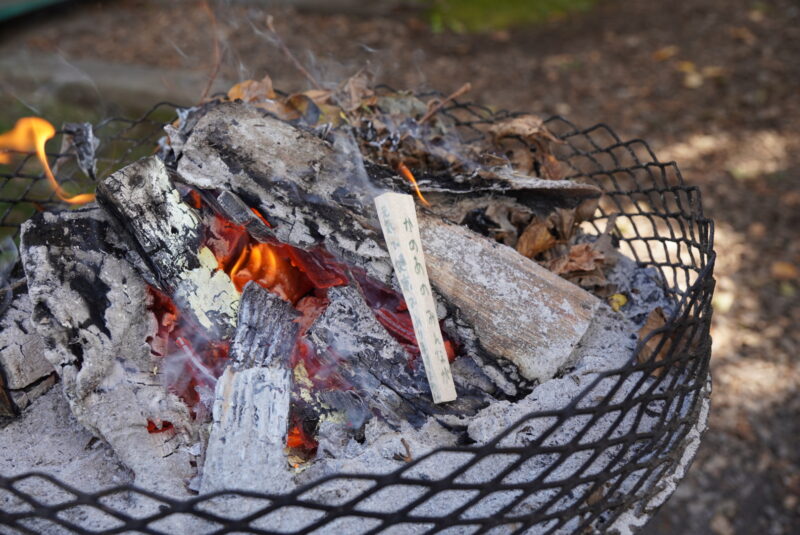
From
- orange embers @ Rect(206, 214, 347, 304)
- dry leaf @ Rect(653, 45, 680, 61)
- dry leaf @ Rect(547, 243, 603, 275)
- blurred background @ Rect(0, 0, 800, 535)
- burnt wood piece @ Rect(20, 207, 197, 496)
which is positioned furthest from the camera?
dry leaf @ Rect(653, 45, 680, 61)

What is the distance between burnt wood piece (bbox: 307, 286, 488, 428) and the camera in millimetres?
1356

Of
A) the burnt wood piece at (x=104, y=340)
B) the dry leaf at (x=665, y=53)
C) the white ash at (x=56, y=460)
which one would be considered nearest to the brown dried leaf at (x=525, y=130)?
the burnt wood piece at (x=104, y=340)

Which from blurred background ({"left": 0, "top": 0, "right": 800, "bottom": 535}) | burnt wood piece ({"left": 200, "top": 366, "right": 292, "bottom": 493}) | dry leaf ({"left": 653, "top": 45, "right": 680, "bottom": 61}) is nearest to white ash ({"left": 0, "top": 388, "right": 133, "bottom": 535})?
burnt wood piece ({"left": 200, "top": 366, "right": 292, "bottom": 493})

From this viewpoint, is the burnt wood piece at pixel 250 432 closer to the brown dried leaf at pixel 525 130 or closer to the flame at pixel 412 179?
the flame at pixel 412 179

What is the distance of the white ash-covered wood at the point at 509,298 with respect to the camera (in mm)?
1370

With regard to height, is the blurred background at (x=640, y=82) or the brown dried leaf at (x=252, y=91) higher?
the brown dried leaf at (x=252, y=91)

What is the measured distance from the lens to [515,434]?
48.2 inches

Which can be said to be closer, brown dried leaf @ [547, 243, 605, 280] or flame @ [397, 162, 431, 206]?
flame @ [397, 162, 431, 206]

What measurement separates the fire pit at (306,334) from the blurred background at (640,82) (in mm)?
791

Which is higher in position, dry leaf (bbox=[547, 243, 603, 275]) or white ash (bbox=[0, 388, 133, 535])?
white ash (bbox=[0, 388, 133, 535])

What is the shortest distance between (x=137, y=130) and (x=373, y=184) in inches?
109

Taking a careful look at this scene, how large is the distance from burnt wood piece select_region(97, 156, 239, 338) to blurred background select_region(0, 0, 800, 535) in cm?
84

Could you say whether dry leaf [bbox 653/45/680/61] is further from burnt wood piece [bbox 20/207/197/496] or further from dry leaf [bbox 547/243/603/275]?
burnt wood piece [bbox 20/207/197/496]

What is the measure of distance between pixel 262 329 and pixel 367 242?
311mm
